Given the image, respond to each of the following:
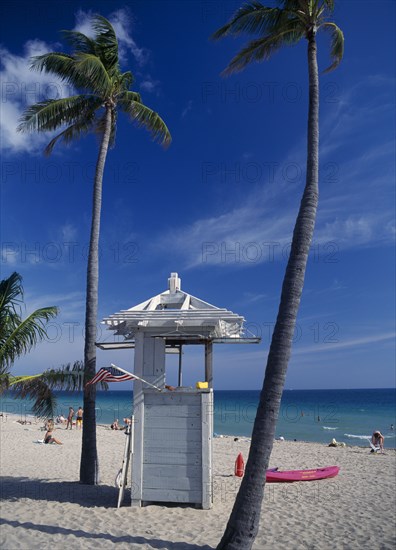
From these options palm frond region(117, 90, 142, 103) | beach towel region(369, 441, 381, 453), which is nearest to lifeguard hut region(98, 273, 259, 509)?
palm frond region(117, 90, 142, 103)

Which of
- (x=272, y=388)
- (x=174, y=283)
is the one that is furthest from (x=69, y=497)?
(x=272, y=388)

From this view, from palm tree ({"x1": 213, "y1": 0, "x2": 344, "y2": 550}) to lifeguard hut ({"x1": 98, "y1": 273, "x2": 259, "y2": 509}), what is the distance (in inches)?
75.6

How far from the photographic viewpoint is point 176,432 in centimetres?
898

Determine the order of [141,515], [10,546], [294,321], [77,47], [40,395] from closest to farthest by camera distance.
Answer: [10,546], [294,321], [141,515], [40,395], [77,47]

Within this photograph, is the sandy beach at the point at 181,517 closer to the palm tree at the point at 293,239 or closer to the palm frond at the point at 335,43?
the palm tree at the point at 293,239

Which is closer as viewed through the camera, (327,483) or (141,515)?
(141,515)

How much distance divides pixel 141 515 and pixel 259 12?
34.4ft

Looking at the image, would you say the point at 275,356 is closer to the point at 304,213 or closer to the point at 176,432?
the point at 304,213

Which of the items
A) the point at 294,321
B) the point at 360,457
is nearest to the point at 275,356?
the point at 294,321

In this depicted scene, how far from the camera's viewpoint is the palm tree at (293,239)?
6.55 m

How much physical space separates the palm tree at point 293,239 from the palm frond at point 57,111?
4737 millimetres

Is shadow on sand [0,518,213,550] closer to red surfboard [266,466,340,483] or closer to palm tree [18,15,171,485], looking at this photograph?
palm tree [18,15,171,485]

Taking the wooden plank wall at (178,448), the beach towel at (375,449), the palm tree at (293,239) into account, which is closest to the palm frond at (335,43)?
the palm tree at (293,239)

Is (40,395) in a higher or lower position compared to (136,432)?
higher
